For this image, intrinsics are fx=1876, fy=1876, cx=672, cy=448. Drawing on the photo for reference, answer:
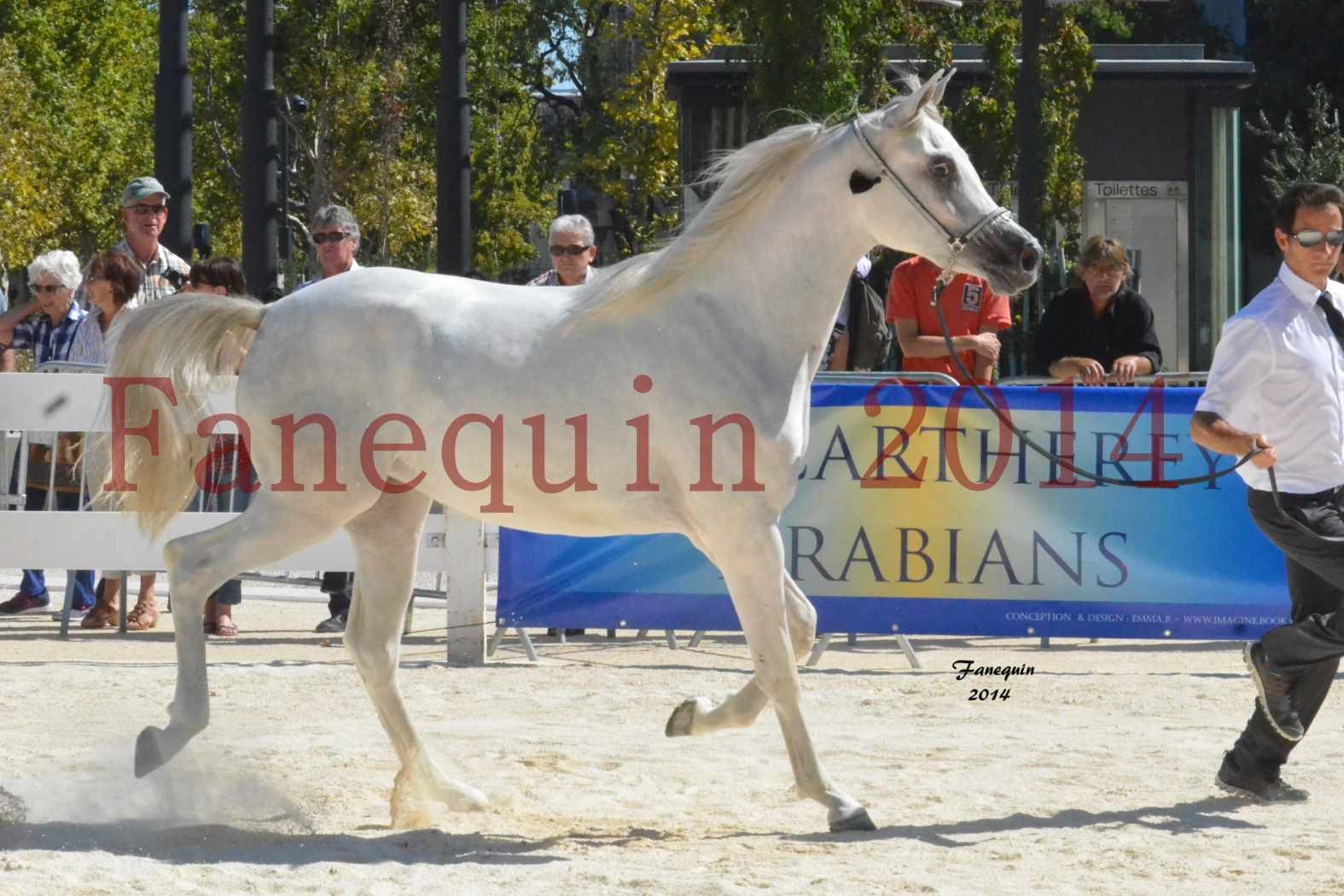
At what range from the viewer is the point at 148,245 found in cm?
1007

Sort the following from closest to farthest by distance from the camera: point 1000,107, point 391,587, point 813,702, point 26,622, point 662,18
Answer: point 391,587 < point 813,702 < point 26,622 < point 1000,107 < point 662,18

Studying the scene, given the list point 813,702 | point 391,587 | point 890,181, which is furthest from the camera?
point 813,702

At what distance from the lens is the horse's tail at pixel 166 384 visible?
576 cm

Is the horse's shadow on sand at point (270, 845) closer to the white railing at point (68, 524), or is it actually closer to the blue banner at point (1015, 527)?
the blue banner at point (1015, 527)

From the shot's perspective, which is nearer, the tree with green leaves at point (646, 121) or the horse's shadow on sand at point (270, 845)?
the horse's shadow on sand at point (270, 845)

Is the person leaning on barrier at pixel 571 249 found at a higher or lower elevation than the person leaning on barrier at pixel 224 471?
higher

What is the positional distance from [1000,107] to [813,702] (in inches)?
383

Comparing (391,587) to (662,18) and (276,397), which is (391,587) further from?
(662,18)

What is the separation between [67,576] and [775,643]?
6.51 metres

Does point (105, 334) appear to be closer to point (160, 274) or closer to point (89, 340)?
point (89, 340)

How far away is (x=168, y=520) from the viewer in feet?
19.4

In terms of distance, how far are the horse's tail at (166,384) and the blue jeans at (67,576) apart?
12.8ft

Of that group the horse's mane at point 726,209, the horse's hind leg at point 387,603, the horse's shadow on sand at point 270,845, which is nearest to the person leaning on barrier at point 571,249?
the horse's hind leg at point 387,603

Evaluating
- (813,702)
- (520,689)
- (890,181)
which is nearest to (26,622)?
(520,689)
